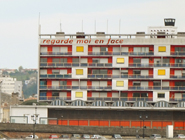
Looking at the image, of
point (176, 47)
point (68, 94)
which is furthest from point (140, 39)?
point (68, 94)

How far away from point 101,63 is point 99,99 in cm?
645

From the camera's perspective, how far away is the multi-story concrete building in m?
151

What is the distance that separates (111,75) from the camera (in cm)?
15288

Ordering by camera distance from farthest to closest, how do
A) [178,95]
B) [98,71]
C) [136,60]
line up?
[98,71]
[136,60]
[178,95]

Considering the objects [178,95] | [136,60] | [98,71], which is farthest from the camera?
[98,71]

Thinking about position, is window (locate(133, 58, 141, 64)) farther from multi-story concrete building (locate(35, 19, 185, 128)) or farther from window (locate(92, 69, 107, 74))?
window (locate(92, 69, 107, 74))

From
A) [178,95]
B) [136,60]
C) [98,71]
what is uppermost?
[136,60]

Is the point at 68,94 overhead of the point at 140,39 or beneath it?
beneath

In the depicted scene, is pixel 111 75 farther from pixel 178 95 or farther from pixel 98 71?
pixel 178 95

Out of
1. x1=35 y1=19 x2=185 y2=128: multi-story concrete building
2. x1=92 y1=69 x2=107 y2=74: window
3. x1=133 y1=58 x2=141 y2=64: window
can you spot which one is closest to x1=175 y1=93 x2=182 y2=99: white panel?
x1=35 y1=19 x2=185 y2=128: multi-story concrete building

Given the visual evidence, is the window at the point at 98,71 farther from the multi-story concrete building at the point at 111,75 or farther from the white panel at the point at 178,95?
the white panel at the point at 178,95

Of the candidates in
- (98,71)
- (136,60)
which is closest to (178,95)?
(136,60)

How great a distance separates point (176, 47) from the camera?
152m

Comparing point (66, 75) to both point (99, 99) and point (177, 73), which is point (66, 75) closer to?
point (99, 99)
